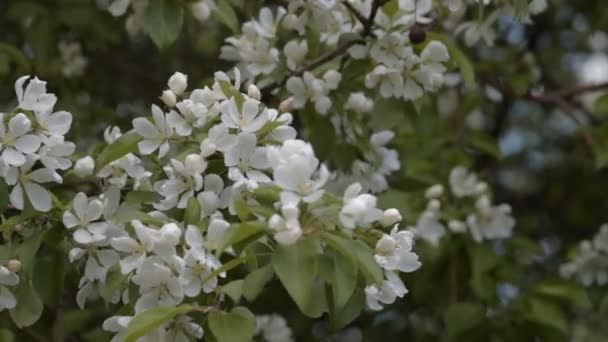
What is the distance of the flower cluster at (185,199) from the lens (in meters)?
2.05

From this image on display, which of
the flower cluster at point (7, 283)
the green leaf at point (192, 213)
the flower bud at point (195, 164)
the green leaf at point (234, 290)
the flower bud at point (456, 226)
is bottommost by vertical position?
the flower bud at point (456, 226)

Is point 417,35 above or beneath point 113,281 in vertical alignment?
above

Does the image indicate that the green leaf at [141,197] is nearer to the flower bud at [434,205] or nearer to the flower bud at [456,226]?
the flower bud at [434,205]

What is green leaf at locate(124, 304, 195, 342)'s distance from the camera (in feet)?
6.63

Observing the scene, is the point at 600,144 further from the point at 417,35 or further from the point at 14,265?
the point at 14,265

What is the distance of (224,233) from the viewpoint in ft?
6.88

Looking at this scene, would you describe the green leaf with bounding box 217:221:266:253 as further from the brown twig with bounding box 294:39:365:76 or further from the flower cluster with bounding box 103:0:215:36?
the flower cluster with bounding box 103:0:215:36

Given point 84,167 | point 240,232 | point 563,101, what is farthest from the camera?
point 563,101

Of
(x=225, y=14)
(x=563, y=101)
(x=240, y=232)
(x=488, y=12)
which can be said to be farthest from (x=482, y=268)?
(x=240, y=232)

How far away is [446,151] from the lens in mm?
4242

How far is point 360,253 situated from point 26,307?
90 cm

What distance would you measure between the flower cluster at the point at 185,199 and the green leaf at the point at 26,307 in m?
0.08

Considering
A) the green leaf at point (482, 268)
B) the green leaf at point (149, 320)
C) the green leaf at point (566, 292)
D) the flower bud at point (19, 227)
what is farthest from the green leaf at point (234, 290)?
the green leaf at point (566, 292)

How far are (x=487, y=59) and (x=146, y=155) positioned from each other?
2517 mm
